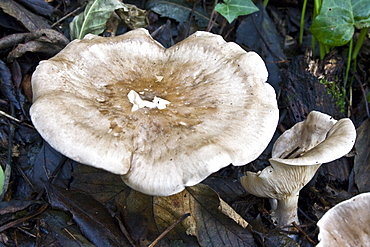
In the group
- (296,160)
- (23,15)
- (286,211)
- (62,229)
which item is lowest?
(62,229)

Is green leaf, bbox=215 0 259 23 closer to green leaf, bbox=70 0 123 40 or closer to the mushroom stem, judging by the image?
green leaf, bbox=70 0 123 40

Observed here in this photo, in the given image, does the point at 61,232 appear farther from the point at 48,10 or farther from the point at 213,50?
the point at 48,10

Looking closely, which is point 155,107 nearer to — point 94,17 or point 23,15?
point 94,17

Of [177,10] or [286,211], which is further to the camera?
[177,10]

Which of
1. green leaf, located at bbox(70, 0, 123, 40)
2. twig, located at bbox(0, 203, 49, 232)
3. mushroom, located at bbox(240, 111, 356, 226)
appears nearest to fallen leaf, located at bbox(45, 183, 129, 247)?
→ twig, located at bbox(0, 203, 49, 232)

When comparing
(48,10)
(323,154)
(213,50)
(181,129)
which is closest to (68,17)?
(48,10)

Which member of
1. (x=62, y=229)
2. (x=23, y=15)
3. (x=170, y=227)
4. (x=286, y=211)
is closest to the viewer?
(x=62, y=229)

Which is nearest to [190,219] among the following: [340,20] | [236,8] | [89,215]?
[89,215]
